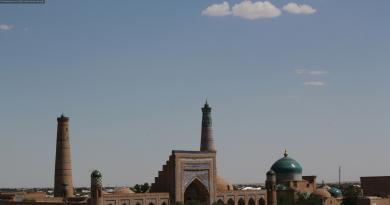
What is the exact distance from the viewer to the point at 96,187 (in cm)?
5003

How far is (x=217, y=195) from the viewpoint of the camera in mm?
61688

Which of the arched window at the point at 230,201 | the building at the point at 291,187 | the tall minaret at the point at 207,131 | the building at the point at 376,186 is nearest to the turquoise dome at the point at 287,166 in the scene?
the building at the point at 291,187

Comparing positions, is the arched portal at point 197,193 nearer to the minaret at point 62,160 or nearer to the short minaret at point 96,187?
the short minaret at point 96,187

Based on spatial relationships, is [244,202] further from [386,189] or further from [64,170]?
[386,189]

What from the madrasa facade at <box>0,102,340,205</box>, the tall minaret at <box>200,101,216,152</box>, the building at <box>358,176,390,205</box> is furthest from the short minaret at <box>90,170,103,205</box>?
the building at <box>358,176,390,205</box>

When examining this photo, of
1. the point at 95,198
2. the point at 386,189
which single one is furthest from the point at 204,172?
the point at 386,189

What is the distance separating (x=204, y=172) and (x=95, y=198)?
13601 mm

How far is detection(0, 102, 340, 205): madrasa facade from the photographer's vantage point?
54.6 meters

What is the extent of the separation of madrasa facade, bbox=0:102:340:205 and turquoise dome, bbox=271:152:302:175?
0.38 ft

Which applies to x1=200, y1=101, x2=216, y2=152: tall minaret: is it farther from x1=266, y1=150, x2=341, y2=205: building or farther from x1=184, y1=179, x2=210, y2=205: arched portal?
x1=184, y1=179, x2=210, y2=205: arched portal

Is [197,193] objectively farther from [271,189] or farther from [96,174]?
[96,174]

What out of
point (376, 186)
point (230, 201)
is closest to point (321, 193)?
point (230, 201)

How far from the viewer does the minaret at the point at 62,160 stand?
6650 cm

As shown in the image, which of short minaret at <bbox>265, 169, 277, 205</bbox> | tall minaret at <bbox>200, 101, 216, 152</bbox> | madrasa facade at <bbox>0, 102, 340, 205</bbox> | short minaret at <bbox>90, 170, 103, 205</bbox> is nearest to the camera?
short minaret at <bbox>90, 170, 103, 205</bbox>
